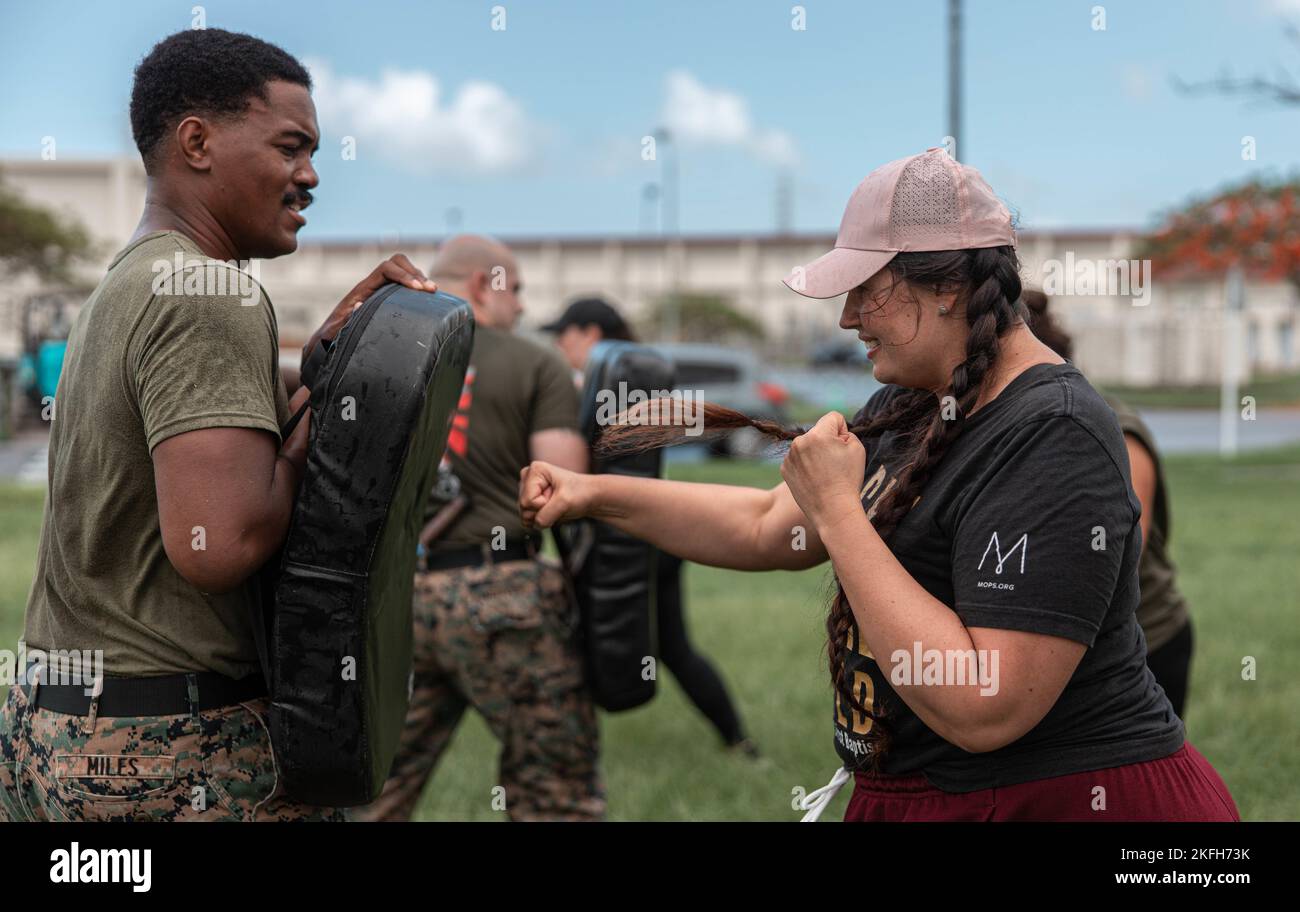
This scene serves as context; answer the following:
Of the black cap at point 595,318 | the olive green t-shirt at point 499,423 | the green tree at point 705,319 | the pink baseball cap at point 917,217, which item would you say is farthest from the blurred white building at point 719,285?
the pink baseball cap at point 917,217

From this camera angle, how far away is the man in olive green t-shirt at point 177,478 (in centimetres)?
186

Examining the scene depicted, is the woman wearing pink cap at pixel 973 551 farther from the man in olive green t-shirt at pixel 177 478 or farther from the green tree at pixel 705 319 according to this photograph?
the green tree at pixel 705 319

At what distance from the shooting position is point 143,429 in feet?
6.29

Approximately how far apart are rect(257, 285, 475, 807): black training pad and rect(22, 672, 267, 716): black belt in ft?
Answer: 0.34

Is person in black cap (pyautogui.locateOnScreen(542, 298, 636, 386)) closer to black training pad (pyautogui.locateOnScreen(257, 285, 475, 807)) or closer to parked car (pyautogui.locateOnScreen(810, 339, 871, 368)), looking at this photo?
black training pad (pyautogui.locateOnScreen(257, 285, 475, 807))

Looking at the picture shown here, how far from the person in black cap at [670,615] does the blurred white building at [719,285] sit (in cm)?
2738

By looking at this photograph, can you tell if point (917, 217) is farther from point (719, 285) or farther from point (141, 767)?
point (719, 285)

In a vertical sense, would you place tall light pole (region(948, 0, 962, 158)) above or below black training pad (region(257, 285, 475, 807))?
above

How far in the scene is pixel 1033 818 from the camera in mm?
1926

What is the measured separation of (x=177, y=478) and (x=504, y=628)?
2012 mm

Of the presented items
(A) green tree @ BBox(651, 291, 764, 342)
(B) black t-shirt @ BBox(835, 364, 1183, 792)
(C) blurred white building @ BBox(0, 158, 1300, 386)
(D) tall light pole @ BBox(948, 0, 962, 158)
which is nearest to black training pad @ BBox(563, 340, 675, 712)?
(B) black t-shirt @ BBox(835, 364, 1183, 792)

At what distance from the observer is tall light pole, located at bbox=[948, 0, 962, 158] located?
11656mm

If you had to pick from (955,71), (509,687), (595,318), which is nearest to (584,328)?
(595,318)

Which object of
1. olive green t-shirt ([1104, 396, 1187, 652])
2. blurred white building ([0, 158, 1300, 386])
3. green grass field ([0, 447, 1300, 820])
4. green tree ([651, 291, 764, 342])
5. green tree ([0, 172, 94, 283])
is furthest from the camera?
green tree ([651, 291, 764, 342])
